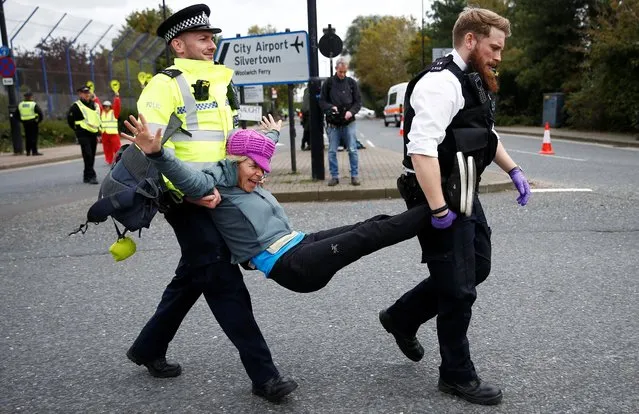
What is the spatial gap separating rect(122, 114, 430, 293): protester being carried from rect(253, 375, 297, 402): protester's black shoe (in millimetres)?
471

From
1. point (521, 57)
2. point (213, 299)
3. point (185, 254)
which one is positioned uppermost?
point (521, 57)

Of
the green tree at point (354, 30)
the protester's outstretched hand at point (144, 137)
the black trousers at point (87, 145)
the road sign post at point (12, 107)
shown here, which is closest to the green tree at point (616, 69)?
the black trousers at point (87, 145)

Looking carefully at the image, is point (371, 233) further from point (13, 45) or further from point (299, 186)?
point (13, 45)

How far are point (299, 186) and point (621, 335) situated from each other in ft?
21.0

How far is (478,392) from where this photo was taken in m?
2.80

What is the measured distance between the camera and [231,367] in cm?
331

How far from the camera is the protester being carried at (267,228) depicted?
259 centimetres

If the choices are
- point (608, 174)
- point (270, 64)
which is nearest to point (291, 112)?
point (270, 64)

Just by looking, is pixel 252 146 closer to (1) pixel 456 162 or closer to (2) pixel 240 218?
(2) pixel 240 218

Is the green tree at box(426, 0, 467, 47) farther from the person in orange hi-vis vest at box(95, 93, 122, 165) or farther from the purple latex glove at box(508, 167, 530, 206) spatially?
the purple latex glove at box(508, 167, 530, 206)

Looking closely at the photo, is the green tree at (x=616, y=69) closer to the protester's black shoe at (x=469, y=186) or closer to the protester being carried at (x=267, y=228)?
the protester's black shoe at (x=469, y=186)

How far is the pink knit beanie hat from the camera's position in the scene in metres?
2.75

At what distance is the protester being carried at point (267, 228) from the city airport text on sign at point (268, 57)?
7335mm

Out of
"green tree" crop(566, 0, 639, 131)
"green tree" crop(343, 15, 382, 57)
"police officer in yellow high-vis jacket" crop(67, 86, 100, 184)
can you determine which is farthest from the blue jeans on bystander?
"green tree" crop(343, 15, 382, 57)
